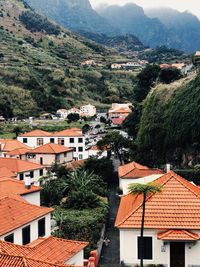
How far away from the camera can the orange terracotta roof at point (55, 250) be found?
20.1 metres

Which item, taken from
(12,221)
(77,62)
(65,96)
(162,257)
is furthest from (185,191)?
(77,62)

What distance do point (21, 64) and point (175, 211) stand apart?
128284 mm

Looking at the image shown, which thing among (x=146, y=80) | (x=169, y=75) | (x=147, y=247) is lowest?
(x=147, y=247)

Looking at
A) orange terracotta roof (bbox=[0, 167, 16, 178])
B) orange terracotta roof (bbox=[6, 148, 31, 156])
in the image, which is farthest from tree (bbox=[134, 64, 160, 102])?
orange terracotta roof (bbox=[0, 167, 16, 178])

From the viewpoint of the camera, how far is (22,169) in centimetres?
5147

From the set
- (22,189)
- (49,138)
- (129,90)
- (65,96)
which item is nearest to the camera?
(22,189)

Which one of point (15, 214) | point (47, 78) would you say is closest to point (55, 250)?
point (15, 214)

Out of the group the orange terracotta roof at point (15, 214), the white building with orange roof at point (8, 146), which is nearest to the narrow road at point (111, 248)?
the orange terracotta roof at point (15, 214)

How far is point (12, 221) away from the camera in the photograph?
83.3 feet

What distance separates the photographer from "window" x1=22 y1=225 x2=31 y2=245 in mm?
25825

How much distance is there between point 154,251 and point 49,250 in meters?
5.51

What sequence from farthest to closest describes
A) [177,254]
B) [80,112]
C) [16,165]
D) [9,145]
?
[80,112] → [9,145] → [16,165] → [177,254]

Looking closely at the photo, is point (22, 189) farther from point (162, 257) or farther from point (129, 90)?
point (129, 90)

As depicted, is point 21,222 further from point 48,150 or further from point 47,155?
point 48,150
